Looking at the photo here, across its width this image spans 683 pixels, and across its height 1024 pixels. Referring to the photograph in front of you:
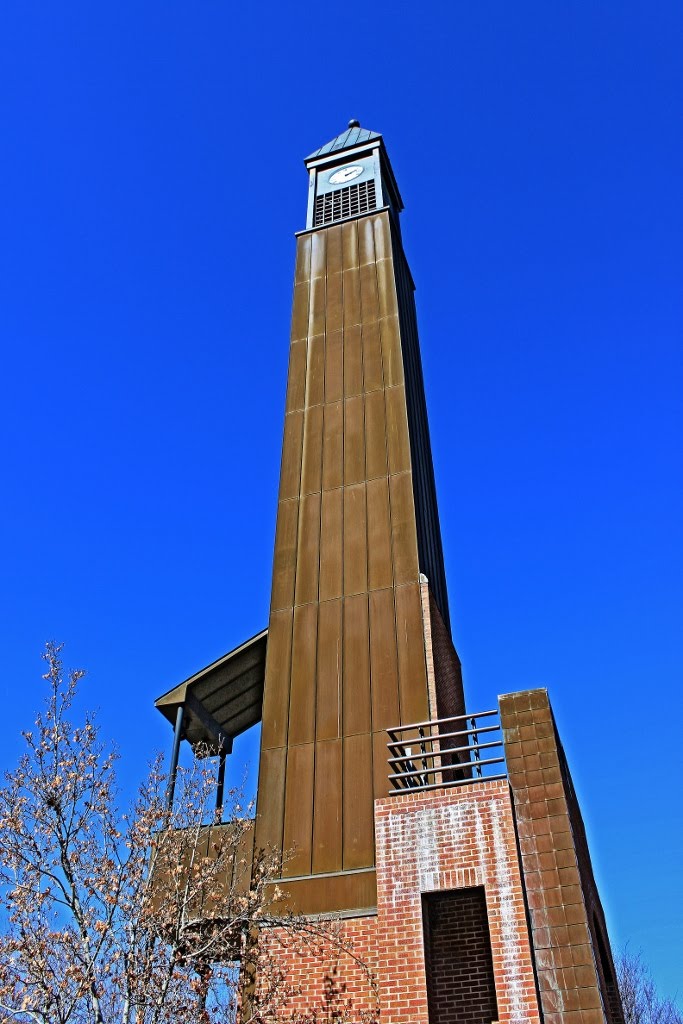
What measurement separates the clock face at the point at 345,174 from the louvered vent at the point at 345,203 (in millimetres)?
391

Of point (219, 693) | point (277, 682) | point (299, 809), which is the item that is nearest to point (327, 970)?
point (299, 809)

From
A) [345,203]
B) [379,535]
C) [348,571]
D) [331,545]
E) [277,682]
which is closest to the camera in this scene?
[277,682]

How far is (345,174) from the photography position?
24.7 meters

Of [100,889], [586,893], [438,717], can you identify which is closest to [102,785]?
[100,889]

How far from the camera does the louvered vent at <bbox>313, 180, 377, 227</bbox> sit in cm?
2336

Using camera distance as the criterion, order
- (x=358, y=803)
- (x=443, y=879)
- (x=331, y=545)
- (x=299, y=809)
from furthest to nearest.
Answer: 1. (x=331, y=545)
2. (x=299, y=809)
3. (x=358, y=803)
4. (x=443, y=879)

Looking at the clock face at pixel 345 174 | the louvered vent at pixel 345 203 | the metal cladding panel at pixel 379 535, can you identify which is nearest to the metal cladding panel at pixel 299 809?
the metal cladding panel at pixel 379 535

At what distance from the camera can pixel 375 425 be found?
731 inches

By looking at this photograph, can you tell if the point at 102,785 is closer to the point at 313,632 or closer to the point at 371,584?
the point at 313,632

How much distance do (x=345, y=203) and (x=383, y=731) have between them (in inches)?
613

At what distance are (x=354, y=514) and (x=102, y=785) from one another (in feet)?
24.4

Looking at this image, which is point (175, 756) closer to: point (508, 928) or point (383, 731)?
point (383, 731)

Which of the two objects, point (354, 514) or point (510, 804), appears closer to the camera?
point (510, 804)

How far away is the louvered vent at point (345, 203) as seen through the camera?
23.4m
